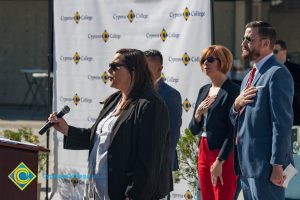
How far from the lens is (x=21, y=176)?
4.50m

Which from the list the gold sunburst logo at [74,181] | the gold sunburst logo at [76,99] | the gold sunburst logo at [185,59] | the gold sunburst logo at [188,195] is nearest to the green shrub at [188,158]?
the gold sunburst logo at [188,195]

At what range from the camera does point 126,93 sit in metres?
4.30

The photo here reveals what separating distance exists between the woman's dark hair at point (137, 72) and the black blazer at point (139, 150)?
73 millimetres

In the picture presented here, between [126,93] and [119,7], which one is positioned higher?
[119,7]

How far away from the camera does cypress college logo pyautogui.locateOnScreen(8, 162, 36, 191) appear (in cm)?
446

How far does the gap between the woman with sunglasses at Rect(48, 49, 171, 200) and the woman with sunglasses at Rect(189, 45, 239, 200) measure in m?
1.20

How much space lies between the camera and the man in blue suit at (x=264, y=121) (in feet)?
13.9

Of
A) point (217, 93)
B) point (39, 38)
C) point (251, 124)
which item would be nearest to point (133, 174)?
point (251, 124)

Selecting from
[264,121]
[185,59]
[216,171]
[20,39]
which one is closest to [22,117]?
[20,39]

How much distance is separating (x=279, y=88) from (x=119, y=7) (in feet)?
10.6

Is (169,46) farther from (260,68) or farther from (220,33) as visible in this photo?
(220,33)

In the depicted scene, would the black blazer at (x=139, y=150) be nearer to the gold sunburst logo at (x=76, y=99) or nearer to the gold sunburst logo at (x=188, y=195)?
the gold sunburst logo at (x=188, y=195)

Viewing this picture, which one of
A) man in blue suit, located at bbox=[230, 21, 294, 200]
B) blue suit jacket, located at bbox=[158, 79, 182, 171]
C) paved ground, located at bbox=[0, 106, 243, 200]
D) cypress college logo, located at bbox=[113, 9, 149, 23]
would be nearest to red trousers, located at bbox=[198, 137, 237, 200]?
blue suit jacket, located at bbox=[158, 79, 182, 171]

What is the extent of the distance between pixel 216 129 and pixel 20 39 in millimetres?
13309
